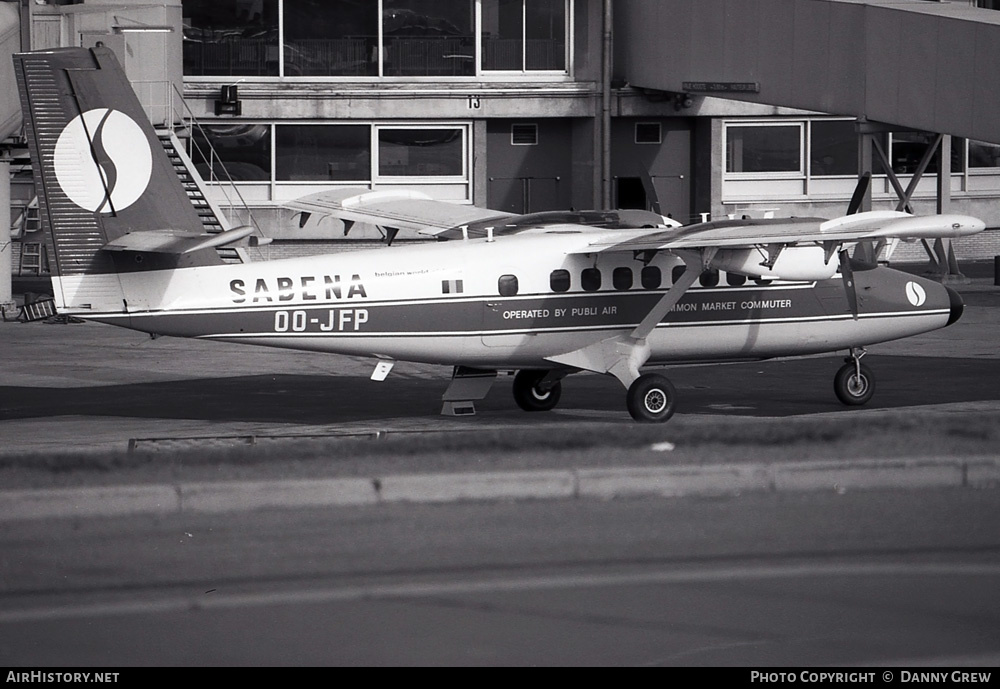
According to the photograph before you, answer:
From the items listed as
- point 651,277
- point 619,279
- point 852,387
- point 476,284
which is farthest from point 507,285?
point 852,387

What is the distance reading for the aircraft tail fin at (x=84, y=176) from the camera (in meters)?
16.7

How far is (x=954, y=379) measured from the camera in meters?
22.1

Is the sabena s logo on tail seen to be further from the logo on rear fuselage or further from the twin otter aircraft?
the logo on rear fuselage

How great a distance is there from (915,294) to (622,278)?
15.0 ft

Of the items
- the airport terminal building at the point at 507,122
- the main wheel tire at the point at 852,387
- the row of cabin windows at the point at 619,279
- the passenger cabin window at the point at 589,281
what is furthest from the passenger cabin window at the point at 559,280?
the airport terminal building at the point at 507,122

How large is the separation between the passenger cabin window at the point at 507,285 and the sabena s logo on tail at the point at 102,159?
460 centimetres

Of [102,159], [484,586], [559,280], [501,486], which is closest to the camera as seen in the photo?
[484,586]

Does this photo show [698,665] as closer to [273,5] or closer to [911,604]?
[911,604]

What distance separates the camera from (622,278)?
61.6 feet

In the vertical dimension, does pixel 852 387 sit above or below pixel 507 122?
below

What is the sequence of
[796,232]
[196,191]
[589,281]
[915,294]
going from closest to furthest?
1. [796,232]
2. [589,281]
3. [915,294]
4. [196,191]

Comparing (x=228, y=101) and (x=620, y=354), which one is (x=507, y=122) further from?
(x=620, y=354)

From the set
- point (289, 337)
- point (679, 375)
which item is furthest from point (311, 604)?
point (679, 375)

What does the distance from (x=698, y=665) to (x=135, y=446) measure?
9.29 m
